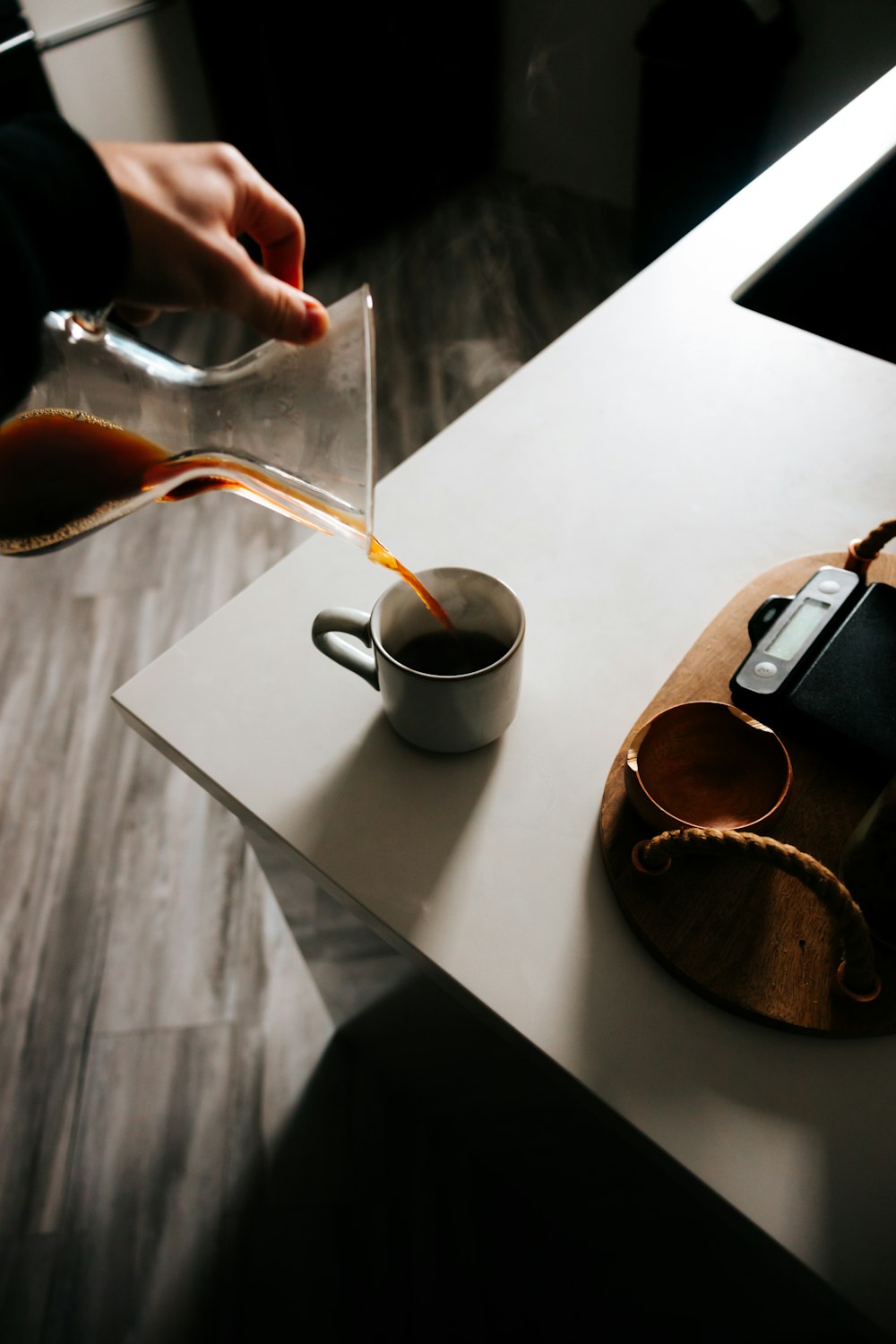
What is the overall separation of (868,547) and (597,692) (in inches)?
10.1

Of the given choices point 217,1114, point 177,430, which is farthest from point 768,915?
point 217,1114

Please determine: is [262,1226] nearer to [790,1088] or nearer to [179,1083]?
[179,1083]

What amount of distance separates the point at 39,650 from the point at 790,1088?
5.67 ft

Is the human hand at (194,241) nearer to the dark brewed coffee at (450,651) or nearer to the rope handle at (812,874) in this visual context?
the dark brewed coffee at (450,651)

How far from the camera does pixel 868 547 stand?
782 millimetres

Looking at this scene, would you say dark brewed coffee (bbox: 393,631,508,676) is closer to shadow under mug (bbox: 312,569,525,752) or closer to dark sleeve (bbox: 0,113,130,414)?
shadow under mug (bbox: 312,569,525,752)

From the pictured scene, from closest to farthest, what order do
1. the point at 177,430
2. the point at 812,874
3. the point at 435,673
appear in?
the point at 812,874 < the point at 177,430 < the point at 435,673

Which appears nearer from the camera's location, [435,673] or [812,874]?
[812,874]

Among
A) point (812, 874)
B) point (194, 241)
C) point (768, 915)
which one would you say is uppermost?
point (194, 241)

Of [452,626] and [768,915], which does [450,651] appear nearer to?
[452,626]

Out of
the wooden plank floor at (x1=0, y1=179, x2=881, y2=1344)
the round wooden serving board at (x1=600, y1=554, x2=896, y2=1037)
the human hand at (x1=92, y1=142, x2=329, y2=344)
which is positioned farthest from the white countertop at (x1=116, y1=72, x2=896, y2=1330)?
the human hand at (x1=92, y1=142, x2=329, y2=344)

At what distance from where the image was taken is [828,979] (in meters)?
0.61

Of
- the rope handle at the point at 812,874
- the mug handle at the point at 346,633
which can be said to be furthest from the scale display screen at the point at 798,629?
the mug handle at the point at 346,633

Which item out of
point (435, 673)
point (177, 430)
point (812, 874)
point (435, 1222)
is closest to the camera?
point (812, 874)
